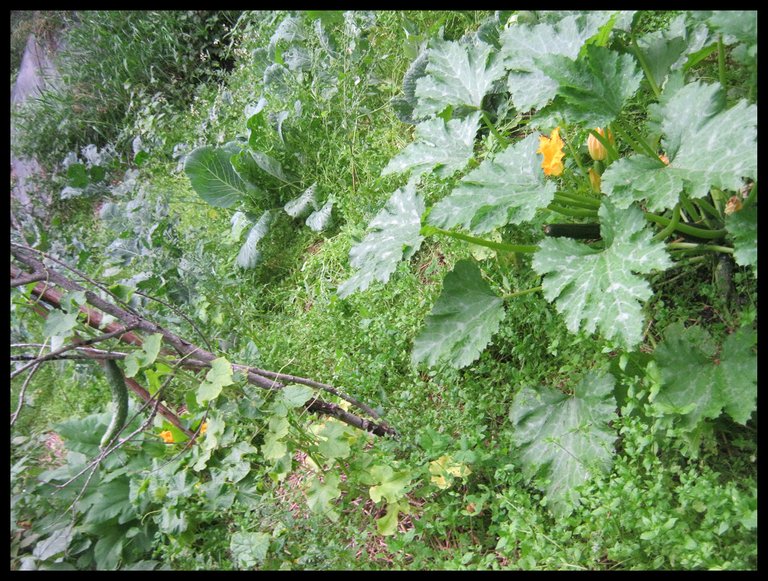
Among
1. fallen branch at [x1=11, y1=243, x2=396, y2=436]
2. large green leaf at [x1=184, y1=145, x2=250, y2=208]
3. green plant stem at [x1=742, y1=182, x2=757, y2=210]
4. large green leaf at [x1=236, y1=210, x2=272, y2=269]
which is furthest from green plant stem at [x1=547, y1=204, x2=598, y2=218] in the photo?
large green leaf at [x1=184, y1=145, x2=250, y2=208]

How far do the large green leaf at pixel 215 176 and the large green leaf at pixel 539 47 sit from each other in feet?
6.55

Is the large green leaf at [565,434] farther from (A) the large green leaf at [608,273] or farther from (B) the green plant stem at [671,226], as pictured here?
(B) the green plant stem at [671,226]

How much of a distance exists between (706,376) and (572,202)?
0.68m

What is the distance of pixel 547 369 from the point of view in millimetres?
2070

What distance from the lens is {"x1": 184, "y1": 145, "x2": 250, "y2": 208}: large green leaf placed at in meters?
3.41

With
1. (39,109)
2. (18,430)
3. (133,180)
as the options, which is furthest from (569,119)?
(39,109)

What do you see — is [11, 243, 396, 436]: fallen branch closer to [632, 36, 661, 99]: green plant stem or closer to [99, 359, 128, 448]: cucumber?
[99, 359, 128, 448]: cucumber

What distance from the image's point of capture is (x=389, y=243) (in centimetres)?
200

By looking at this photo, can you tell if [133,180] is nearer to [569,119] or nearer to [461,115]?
[461,115]

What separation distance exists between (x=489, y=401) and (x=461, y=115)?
4.07 feet

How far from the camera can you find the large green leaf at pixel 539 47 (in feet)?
6.00

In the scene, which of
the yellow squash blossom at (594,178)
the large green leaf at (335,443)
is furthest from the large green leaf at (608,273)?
the large green leaf at (335,443)

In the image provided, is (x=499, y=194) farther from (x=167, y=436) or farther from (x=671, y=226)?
(x=167, y=436)

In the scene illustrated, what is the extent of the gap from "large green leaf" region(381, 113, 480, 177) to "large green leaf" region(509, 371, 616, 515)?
80 centimetres
